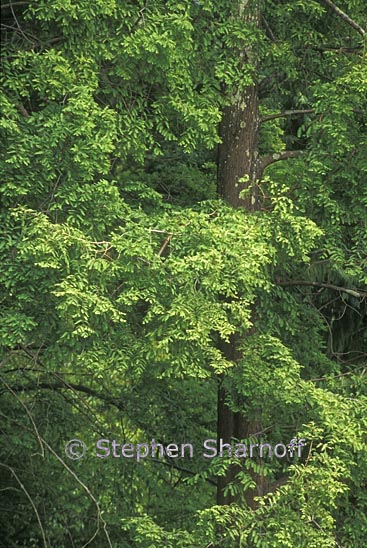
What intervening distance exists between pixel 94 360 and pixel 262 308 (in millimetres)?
2273

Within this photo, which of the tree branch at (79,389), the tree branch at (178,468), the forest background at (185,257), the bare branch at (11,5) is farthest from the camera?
the tree branch at (79,389)

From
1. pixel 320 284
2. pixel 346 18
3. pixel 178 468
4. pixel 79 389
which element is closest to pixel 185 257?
pixel 320 284

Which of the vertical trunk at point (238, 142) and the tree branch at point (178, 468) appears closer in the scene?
the vertical trunk at point (238, 142)

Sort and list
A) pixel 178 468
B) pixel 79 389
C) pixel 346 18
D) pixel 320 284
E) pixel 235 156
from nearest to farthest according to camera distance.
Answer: pixel 346 18 < pixel 235 156 < pixel 320 284 < pixel 178 468 < pixel 79 389

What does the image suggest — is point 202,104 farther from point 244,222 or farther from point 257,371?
point 257,371

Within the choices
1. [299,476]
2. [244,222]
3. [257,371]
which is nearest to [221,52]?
[244,222]

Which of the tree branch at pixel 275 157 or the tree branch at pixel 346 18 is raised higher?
the tree branch at pixel 346 18

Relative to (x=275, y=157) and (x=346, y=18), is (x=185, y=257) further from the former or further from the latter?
(x=346, y=18)

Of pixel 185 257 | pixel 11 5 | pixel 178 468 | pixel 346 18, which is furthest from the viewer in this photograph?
pixel 178 468

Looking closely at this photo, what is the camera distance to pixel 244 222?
10516 mm

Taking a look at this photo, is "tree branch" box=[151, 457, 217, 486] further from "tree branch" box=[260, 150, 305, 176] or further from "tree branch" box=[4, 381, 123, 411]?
"tree branch" box=[260, 150, 305, 176]

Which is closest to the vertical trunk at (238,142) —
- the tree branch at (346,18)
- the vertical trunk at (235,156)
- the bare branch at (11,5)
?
the vertical trunk at (235,156)

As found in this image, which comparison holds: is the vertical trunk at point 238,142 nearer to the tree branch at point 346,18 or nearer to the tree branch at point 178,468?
the tree branch at point 346,18

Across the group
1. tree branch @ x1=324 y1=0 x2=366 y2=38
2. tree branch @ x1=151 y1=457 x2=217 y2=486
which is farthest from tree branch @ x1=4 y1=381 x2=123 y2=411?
tree branch @ x1=324 y1=0 x2=366 y2=38
